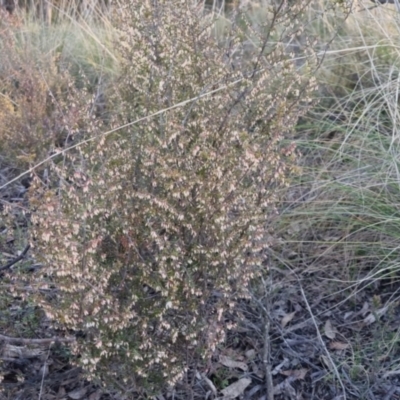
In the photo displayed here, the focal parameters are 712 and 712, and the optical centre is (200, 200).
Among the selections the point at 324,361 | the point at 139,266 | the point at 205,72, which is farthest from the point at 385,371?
the point at 205,72

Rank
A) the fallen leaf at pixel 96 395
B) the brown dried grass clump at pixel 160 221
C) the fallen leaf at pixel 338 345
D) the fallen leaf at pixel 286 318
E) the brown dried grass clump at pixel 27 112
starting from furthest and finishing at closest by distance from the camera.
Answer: the brown dried grass clump at pixel 27 112, the fallen leaf at pixel 286 318, the fallen leaf at pixel 338 345, the fallen leaf at pixel 96 395, the brown dried grass clump at pixel 160 221

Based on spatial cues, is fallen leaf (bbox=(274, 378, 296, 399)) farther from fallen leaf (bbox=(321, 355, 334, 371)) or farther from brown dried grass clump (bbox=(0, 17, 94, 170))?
brown dried grass clump (bbox=(0, 17, 94, 170))

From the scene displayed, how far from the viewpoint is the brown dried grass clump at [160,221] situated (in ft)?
7.03

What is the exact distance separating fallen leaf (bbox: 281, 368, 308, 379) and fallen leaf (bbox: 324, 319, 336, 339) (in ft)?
0.72

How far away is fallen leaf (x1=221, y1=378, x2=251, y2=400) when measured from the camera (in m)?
2.59

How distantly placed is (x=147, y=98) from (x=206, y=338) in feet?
2.71

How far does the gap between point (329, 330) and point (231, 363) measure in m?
0.49

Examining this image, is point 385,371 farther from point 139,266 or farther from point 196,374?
point 139,266

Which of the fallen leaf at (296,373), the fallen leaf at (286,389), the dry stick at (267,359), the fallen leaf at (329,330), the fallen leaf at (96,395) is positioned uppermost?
the dry stick at (267,359)

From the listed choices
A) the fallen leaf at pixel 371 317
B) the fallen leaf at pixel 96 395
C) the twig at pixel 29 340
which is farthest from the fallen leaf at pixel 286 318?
the twig at pixel 29 340

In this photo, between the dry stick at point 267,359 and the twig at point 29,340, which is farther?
the dry stick at point 267,359

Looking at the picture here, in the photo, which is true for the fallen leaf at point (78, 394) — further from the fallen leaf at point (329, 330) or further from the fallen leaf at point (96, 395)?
the fallen leaf at point (329, 330)

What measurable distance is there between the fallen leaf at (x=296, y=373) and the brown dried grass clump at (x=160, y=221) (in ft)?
1.62

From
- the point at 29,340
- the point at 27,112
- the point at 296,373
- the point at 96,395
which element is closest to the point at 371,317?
the point at 296,373
